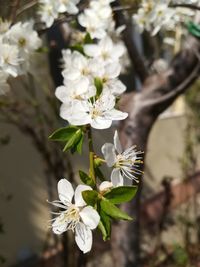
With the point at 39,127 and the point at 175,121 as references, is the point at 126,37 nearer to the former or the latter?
the point at 39,127

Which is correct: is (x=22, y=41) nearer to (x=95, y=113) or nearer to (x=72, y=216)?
(x=95, y=113)

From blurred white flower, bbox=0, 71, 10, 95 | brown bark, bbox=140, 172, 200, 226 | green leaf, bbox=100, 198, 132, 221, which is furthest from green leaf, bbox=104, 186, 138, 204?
brown bark, bbox=140, 172, 200, 226

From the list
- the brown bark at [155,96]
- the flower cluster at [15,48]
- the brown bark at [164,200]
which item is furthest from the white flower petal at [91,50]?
the brown bark at [164,200]

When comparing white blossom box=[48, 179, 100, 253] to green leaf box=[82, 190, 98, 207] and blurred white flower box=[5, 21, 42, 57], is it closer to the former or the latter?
green leaf box=[82, 190, 98, 207]

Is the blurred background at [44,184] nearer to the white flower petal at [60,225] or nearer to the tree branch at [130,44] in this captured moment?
the tree branch at [130,44]

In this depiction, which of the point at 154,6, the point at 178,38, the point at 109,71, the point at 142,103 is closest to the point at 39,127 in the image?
the point at 178,38
